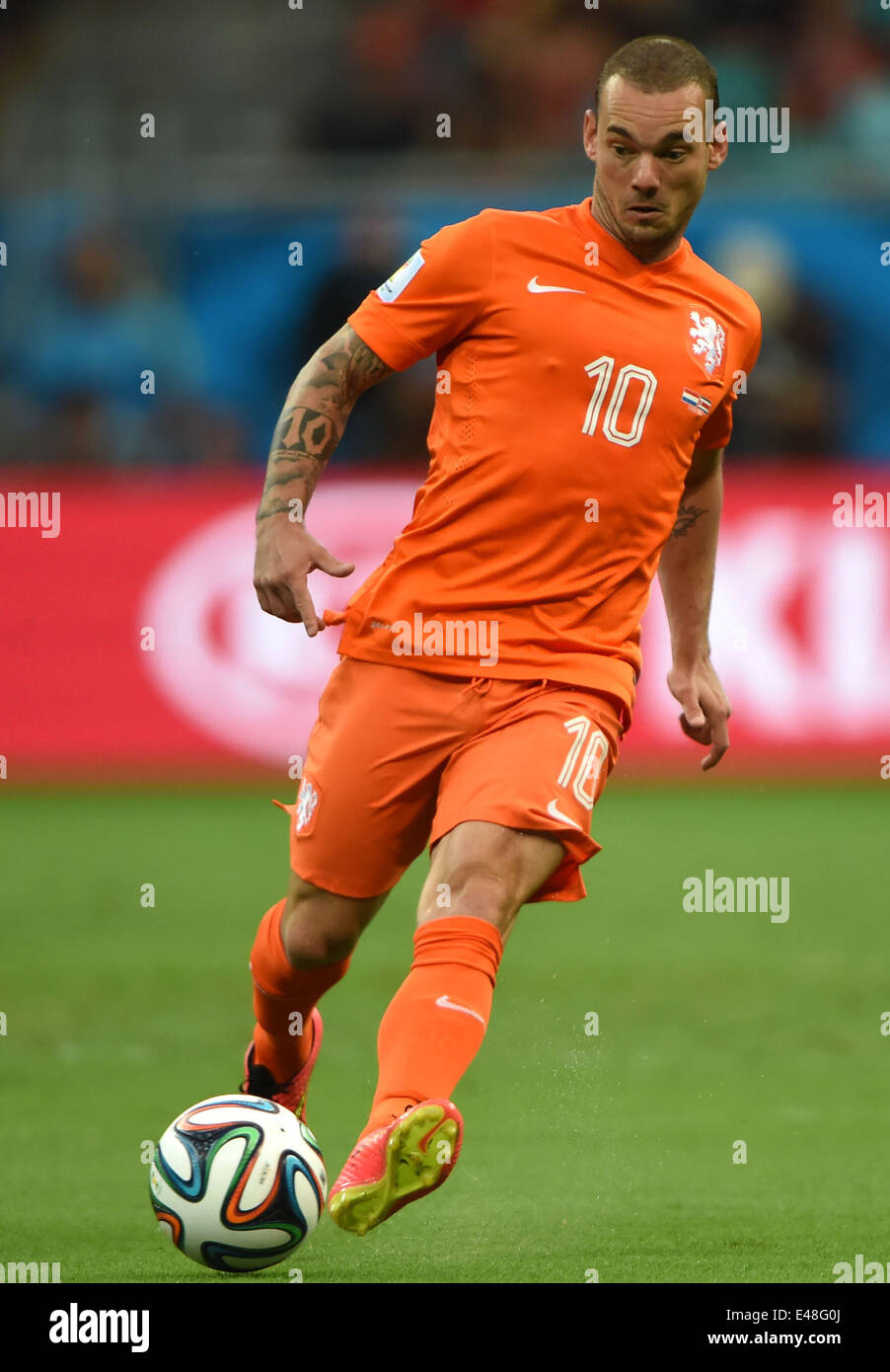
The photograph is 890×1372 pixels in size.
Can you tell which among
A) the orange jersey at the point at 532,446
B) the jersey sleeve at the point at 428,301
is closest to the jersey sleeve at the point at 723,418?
the orange jersey at the point at 532,446

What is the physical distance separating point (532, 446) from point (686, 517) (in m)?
0.77

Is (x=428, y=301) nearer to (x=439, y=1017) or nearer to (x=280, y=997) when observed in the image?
(x=439, y=1017)

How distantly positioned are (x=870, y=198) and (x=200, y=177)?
13.9 feet

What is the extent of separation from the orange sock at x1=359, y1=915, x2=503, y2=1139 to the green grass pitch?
557 mm

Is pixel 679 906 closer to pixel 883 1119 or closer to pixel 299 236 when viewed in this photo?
pixel 883 1119

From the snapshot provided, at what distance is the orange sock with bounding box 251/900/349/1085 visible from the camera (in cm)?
488

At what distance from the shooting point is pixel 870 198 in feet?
44.4

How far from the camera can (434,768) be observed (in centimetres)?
440

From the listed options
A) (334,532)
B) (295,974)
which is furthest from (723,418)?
(334,532)

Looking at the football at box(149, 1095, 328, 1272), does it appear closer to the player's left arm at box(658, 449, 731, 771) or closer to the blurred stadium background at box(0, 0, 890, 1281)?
the blurred stadium background at box(0, 0, 890, 1281)

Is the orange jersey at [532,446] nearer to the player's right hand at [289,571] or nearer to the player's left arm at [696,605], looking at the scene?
the player's right hand at [289,571]

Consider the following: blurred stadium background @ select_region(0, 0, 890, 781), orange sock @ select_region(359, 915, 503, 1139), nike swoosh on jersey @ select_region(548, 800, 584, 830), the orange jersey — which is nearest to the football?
orange sock @ select_region(359, 915, 503, 1139)

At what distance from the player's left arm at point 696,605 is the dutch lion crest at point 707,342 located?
1.35ft

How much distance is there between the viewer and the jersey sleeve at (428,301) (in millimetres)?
4453
